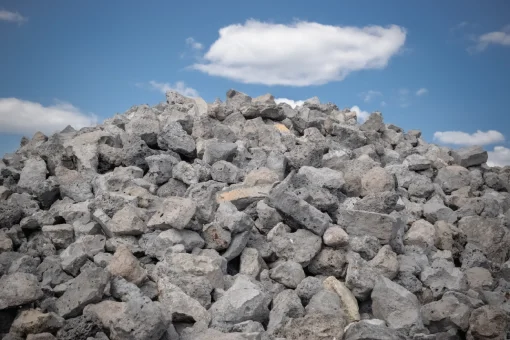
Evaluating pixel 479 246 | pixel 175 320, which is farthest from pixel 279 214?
pixel 479 246

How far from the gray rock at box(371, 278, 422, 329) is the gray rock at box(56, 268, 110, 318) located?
10.7 ft

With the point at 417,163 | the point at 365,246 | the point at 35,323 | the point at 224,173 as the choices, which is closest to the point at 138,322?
the point at 35,323

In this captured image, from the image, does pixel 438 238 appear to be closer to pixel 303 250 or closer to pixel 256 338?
pixel 303 250

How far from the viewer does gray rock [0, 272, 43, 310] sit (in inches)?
198

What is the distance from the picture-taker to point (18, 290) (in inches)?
201

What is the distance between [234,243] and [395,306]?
7.12ft

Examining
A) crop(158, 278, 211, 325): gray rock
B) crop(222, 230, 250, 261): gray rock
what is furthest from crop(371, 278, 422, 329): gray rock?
crop(158, 278, 211, 325): gray rock

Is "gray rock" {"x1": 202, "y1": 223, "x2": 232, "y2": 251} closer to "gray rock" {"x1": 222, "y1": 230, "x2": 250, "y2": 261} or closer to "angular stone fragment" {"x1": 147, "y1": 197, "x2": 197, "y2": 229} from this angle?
"gray rock" {"x1": 222, "y1": 230, "x2": 250, "y2": 261}

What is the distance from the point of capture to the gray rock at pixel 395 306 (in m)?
5.74

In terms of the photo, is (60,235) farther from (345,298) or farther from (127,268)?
(345,298)

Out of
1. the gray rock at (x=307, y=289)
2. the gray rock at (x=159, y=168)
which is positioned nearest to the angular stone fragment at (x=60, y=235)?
the gray rock at (x=159, y=168)

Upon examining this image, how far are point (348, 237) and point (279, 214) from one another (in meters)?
1.02

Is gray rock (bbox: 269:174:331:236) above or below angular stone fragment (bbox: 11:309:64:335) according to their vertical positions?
above

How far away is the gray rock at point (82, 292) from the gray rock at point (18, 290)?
28cm
